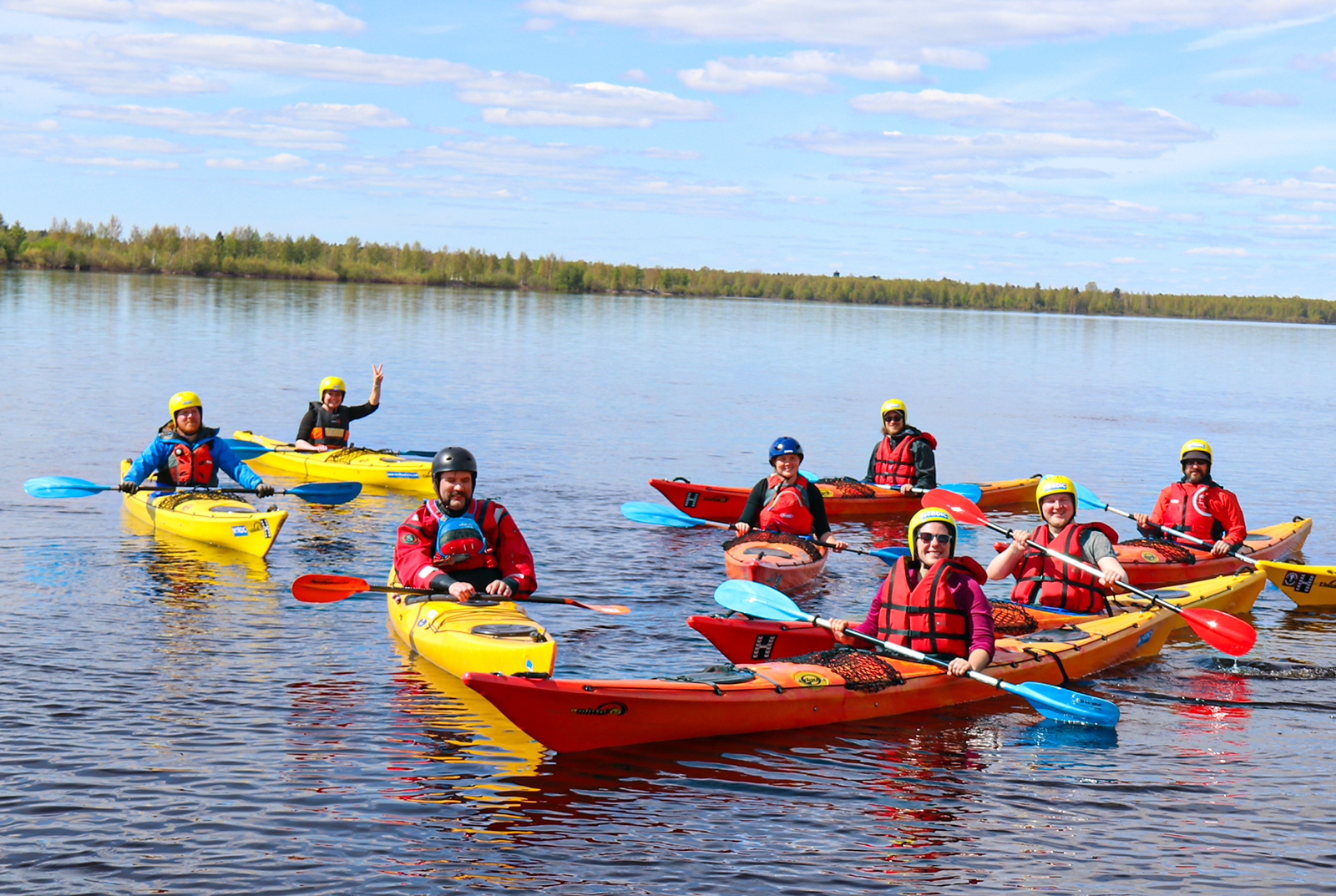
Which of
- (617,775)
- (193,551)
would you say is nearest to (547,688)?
(617,775)

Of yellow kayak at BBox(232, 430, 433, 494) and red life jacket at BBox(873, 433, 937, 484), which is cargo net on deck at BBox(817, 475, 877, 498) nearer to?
red life jacket at BBox(873, 433, 937, 484)

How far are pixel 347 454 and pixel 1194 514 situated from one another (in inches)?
440

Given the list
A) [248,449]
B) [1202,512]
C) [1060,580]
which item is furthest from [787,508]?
[248,449]


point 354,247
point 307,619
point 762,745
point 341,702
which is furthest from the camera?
point 354,247

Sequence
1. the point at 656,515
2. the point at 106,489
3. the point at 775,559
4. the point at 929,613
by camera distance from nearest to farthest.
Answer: the point at 929,613, the point at 775,559, the point at 106,489, the point at 656,515

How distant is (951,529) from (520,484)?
36.7ft

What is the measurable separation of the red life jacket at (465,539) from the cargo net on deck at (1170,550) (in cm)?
740

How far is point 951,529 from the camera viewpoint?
8398 mm

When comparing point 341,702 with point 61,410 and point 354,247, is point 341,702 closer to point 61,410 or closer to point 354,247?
point 61,410

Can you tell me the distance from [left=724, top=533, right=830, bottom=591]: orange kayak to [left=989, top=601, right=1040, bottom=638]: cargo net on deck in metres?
2.66

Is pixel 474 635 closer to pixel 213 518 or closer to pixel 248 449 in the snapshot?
pixel 213 518

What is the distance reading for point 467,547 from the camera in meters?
9.48

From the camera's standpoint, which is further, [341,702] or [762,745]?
[341,702]

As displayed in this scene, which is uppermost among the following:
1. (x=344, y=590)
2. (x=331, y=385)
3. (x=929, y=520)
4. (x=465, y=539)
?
(x=331, y=385)
